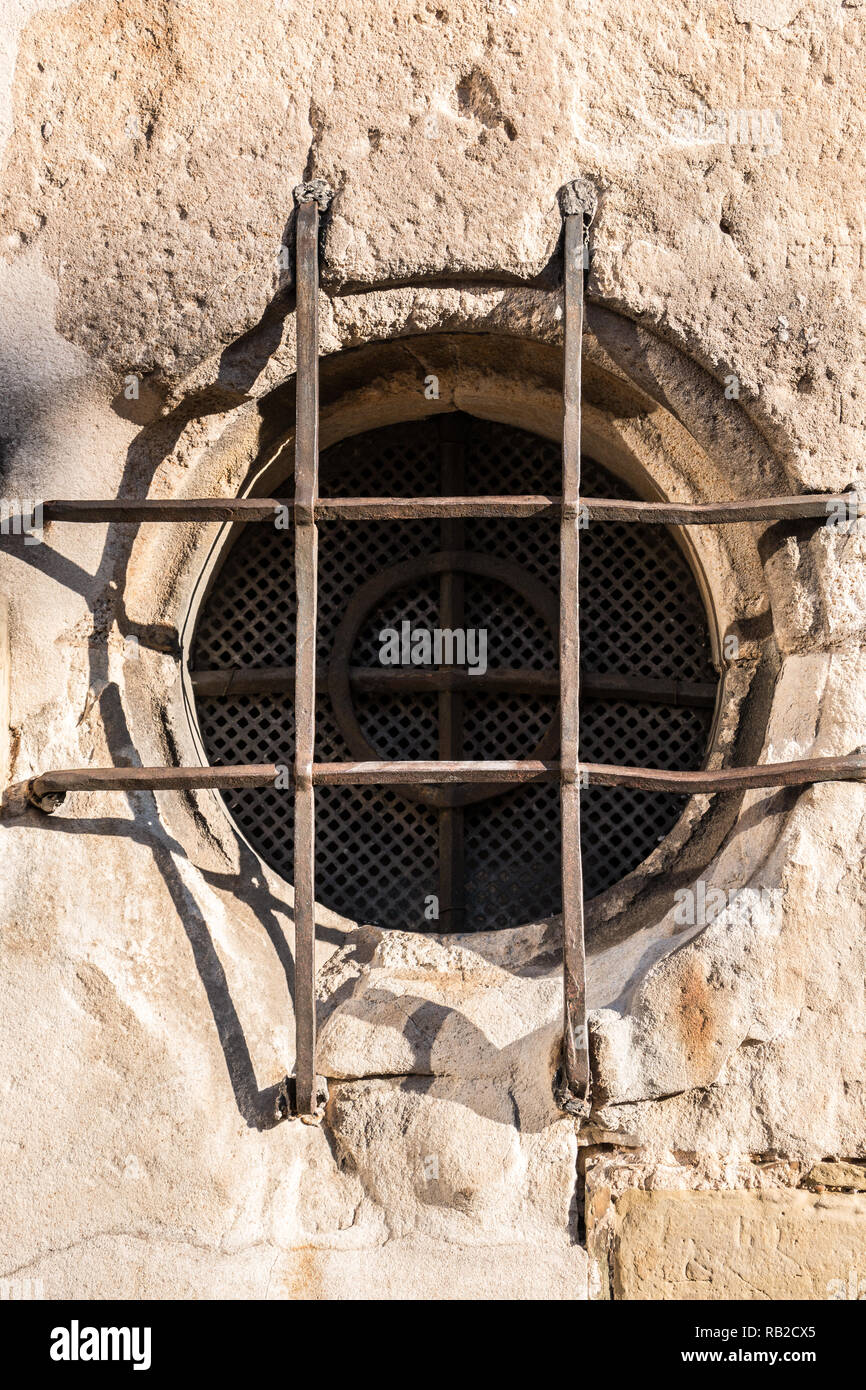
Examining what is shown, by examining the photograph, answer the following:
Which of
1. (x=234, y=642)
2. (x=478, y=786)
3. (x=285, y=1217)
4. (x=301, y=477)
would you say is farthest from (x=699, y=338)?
(x=285, y=1217)

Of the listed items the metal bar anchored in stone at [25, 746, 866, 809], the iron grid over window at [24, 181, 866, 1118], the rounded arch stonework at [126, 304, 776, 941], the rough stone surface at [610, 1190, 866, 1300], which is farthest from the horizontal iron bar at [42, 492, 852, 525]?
the rough stone surface at [610, 1190, 866, 1300]

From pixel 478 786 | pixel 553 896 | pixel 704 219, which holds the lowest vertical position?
pixel 553 896

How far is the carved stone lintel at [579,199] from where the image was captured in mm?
2219

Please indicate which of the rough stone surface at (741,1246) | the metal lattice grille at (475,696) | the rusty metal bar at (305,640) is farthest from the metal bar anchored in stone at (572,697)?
the metal lattice grille at (475,696)

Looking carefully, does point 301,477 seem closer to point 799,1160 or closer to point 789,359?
point 789,359

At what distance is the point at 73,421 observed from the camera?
2.30 metres

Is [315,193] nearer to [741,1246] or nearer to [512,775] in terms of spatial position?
[512,775]

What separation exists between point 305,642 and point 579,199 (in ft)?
2.97

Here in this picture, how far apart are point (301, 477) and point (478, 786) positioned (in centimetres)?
79

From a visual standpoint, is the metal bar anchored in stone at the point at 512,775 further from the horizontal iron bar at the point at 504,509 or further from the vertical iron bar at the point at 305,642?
the horizontal iron bar at the point at 504,509

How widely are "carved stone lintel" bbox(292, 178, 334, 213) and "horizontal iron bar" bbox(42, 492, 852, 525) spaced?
0.53 m

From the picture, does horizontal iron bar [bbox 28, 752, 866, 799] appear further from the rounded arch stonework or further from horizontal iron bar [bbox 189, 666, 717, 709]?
horizontal iron bar [bbox 189, 666, 717, 709]

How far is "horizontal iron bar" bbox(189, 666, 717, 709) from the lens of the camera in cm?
264

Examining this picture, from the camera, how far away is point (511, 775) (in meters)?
2.10
